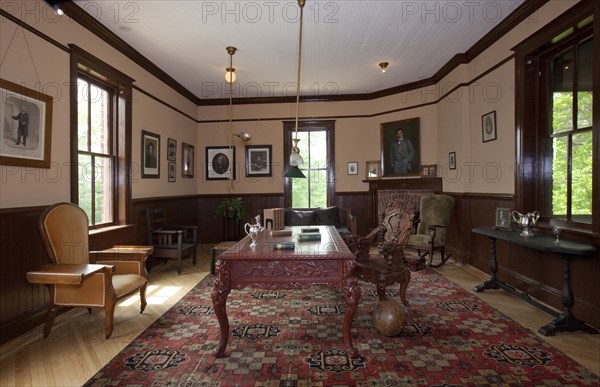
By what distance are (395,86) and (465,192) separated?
299cm

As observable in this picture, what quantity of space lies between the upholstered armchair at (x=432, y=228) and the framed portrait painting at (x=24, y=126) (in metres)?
5.28

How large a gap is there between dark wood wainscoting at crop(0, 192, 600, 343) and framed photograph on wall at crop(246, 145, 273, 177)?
178cm

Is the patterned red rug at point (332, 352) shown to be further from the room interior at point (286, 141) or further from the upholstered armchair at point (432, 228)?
the upholstered armchair at point (432, 228)

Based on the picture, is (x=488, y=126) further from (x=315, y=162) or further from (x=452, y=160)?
(x=315, y=162)

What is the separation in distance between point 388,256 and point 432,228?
2.28m

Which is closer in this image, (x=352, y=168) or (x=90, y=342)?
(x=90, y=342)

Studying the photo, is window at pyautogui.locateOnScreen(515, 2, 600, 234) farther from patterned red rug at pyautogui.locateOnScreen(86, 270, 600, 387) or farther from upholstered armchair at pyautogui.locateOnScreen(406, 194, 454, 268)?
upholstered armchair at pyautogui.locateOnScreen(406, 194, 454, 268)

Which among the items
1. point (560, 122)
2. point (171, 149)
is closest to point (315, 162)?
point (171, 149)

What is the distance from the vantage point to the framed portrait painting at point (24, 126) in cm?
308

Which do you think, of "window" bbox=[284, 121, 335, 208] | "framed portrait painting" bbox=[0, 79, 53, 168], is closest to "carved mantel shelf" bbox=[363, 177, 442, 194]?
"window" bbox=[284, 121, 335, 208]

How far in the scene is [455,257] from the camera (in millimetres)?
6180

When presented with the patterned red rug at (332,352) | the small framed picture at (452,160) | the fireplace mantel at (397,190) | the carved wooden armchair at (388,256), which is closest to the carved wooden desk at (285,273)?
the patterned red rug at (332,352)

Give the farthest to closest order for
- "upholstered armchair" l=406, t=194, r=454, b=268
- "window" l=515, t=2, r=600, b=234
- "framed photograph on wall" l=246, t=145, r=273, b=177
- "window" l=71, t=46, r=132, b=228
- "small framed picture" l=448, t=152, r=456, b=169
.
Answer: "framed photograph on wall" l=246, t=145, r=273, b=177, "small framed picture" l=448, t=152, r=456, b=169, "upholstered armchair" l=406, t=194, r=454, b=268, "window" l=71, t=46, r=132, b=228, "window" l=515, t=2, r=600, b=234

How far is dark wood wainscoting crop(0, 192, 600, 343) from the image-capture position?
3.13m
